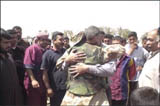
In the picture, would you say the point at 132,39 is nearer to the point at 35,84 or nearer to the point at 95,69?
the point at 35,84

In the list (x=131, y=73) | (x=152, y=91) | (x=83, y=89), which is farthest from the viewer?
(x=131, y=73)

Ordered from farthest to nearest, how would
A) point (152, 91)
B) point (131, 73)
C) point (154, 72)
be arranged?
1. point (131, 73)
2. point (154, 72)
3. point (152, 91)

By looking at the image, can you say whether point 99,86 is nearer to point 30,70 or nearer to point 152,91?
point 152,91

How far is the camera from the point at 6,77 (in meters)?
3.92

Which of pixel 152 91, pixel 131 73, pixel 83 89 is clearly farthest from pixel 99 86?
pixel 131 73

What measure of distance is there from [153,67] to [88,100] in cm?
96

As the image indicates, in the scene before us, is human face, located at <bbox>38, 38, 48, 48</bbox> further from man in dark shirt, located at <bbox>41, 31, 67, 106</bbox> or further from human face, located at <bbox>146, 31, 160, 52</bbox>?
human face, located at <bbox>146, 31, 160, 52</bbox>

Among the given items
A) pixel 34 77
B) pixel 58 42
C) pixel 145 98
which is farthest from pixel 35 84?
pixel 145 98

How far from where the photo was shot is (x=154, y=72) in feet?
11.3

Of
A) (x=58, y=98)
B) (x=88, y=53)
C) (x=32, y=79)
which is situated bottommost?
(x=58, y=98)

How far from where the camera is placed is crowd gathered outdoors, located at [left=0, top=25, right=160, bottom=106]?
11.7 feet

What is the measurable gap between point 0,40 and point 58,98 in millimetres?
1655

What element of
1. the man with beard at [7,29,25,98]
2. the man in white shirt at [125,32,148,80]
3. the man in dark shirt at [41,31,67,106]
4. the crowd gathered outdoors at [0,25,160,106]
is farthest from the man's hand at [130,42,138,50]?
the man with beard at [7,29,25,98]

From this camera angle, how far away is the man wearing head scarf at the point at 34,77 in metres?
4.86
